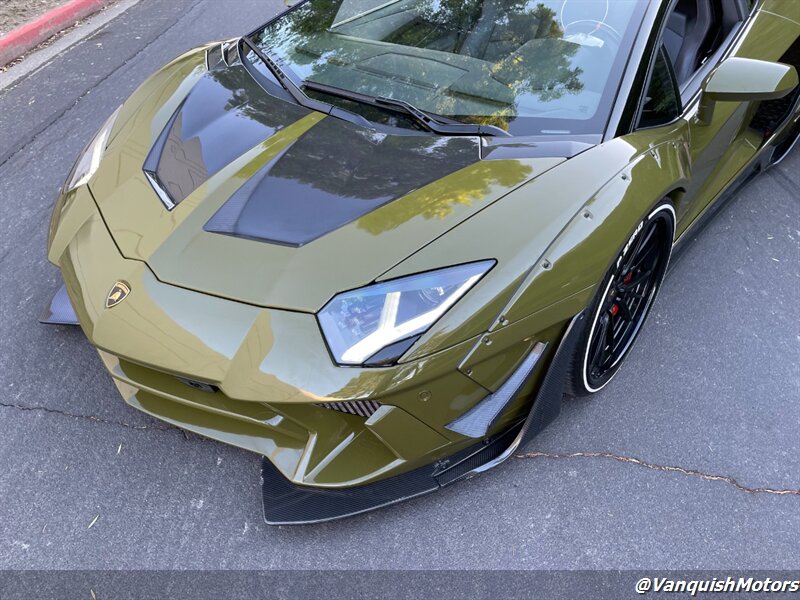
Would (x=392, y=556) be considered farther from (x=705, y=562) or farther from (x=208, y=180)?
(x=208, y=180)

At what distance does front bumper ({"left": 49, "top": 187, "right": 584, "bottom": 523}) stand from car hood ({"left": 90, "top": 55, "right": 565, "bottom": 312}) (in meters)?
0.08

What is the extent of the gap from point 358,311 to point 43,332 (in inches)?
61.2

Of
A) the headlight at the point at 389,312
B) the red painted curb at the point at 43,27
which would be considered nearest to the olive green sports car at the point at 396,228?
the headlight at the point at 389,312

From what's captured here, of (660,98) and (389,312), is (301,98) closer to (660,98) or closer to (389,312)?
(389,312)

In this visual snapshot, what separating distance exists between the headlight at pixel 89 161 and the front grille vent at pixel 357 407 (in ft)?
4.13

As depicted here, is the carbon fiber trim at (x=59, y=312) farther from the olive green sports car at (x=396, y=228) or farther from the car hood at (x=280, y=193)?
the car hood at (x=280, y=193)

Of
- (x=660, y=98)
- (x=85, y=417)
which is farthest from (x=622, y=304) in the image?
(x=85, y=417)

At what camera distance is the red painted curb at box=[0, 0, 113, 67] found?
459 centimetres

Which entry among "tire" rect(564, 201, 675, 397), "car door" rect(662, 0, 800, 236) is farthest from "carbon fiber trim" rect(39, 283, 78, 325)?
"car door" rect(662, 0, 800, 236)

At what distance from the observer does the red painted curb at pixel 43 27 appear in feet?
15.1

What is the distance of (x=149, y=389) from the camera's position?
6.25 feet

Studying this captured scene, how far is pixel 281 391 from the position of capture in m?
1.64

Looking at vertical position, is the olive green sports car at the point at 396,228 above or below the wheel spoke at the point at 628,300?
above

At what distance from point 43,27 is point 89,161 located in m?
3.31
